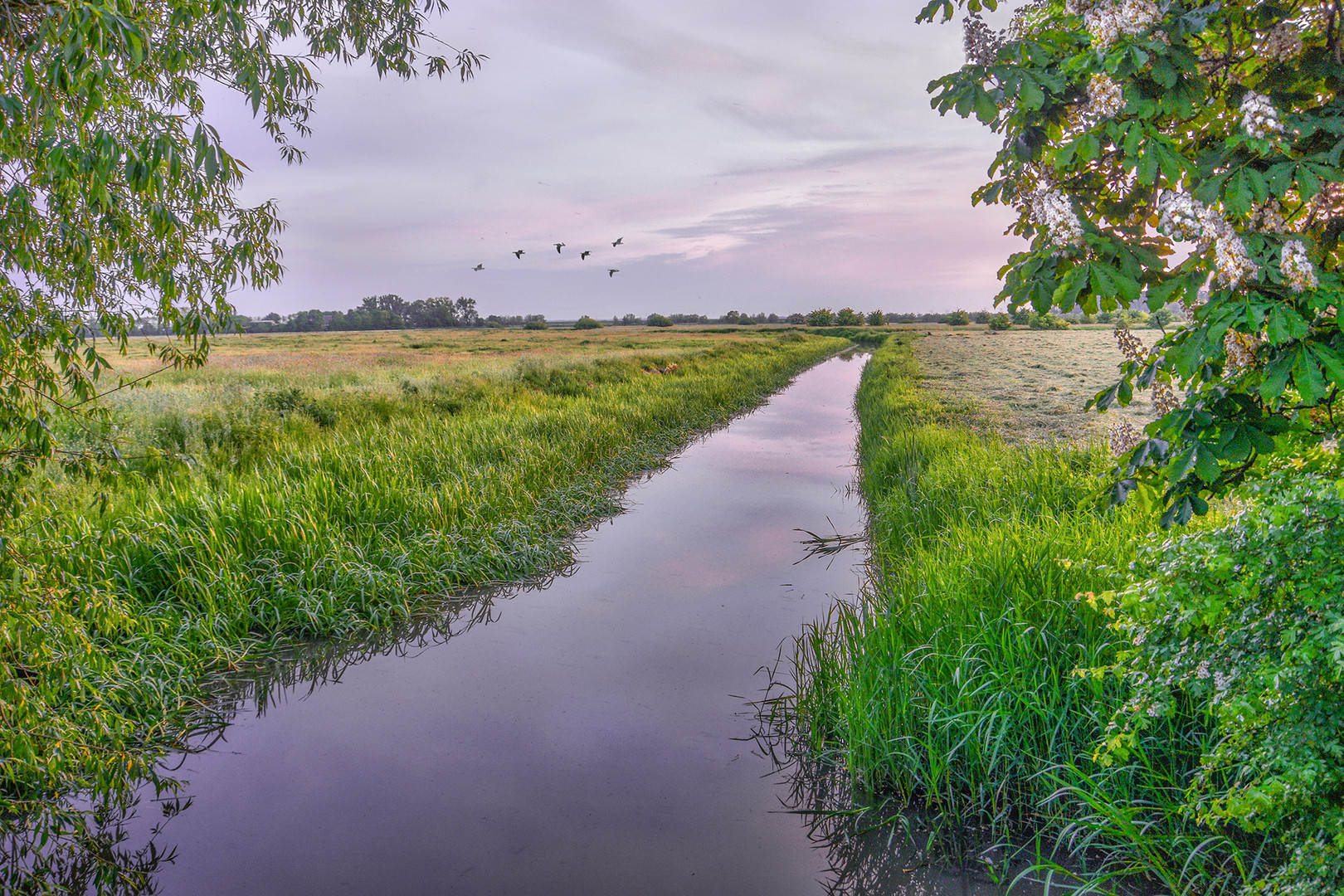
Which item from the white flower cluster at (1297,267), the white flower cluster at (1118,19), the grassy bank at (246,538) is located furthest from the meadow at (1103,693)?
the grassy bank at (246,538)

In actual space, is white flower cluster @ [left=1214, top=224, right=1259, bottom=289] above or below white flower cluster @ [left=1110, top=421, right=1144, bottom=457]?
above

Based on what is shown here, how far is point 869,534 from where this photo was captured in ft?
26.2

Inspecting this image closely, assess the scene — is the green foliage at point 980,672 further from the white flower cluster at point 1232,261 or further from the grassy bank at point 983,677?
the white flower cluster at point 1232,261

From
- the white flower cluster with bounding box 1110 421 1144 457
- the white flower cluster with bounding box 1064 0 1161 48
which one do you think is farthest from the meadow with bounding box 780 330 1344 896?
the white flower cluster with bounding box 1064 0 1161 48

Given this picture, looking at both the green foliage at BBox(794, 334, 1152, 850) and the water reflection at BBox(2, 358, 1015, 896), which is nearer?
the water reflection at BBox(2, 358, 1015, 896)

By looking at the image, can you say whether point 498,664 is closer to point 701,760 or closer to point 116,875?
point 701,760

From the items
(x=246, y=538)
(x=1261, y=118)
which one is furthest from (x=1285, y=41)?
(x=246, y=538)

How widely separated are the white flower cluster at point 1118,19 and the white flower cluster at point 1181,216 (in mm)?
584

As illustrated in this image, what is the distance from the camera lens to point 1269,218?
235 centimetres

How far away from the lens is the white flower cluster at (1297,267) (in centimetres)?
205

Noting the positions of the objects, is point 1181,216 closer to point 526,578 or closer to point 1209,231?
point 1209,231

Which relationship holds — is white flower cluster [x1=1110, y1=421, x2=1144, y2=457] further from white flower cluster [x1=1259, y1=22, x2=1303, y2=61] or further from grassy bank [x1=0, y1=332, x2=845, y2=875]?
grassy bank [x1=0, y1=332, x2=845, y2=875]

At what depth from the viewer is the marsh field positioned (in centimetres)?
293

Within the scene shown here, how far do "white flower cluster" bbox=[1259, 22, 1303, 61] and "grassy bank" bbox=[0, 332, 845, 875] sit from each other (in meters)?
5.25
